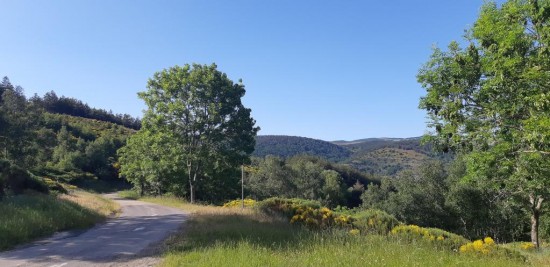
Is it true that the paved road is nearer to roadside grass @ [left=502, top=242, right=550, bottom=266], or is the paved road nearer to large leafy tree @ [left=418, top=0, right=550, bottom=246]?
roadside grass @ [left=502, top=242, right=550, bottom=266]

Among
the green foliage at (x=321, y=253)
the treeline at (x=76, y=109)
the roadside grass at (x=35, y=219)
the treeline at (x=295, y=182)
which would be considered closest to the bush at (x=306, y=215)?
the green foliage at (x=321, y=253)

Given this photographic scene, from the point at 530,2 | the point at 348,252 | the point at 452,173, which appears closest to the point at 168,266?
the point at 348,252

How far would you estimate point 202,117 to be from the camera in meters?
39.3

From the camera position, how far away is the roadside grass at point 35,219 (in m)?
14.6

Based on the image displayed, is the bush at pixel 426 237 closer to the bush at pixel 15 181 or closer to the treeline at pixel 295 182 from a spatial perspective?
the bush at pixel 15 181

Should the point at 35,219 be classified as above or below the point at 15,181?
below

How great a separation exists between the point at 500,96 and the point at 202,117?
92.5ft

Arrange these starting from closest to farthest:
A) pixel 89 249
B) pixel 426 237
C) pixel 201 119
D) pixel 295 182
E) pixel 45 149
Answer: pixel 89 249
pixel 426 237
pixel 201 119
pixel 45 149
pixel 295 182

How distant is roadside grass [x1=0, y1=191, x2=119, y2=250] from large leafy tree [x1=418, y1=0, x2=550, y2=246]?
16808 millimetres

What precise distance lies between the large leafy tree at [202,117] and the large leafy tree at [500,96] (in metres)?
23.0

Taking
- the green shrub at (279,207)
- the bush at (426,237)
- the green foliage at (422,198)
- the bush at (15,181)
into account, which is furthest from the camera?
the green foliage at (422,198)

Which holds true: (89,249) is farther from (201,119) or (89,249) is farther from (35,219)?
(201,119)

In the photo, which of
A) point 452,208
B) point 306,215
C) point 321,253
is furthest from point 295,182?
point 321,253

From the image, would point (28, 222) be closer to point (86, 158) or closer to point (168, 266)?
point (168, 266)
